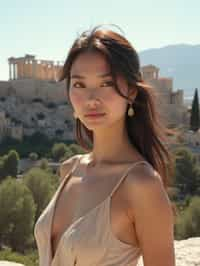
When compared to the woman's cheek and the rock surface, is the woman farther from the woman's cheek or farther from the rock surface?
the rock surface

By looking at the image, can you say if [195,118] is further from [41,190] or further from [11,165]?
[41,190]

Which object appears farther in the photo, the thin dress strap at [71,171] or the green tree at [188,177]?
the green tree at [188,177]

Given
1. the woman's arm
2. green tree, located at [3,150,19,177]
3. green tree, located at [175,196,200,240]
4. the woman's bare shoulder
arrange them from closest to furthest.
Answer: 1. the woman's arm
2. the woman's bare shoulder
3. green tree, located at [175,196,200,240]
4. green tree, located at [3,150,19,177]

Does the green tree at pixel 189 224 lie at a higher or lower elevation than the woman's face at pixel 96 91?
lower

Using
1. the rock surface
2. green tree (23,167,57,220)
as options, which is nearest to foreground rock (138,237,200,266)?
the rock surface

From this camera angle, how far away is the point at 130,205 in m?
1.37

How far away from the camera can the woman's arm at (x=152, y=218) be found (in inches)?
53.1

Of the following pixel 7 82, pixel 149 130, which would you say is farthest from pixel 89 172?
pixel 7 82

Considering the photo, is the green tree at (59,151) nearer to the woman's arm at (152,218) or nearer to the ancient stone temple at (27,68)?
the ancient stone temple at (27,68)

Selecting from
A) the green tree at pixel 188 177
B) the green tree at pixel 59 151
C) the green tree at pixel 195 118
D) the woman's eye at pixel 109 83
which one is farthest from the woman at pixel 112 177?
the green tree at pixel 195 118

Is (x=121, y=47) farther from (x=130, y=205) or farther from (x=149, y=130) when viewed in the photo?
(x=130, y=205)

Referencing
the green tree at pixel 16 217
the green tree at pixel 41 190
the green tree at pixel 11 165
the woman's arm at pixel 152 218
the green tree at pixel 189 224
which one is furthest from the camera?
the green tree at pixel 11 165

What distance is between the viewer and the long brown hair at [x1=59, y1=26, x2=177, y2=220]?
1493 millimetres

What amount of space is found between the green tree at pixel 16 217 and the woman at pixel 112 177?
12111 mm
